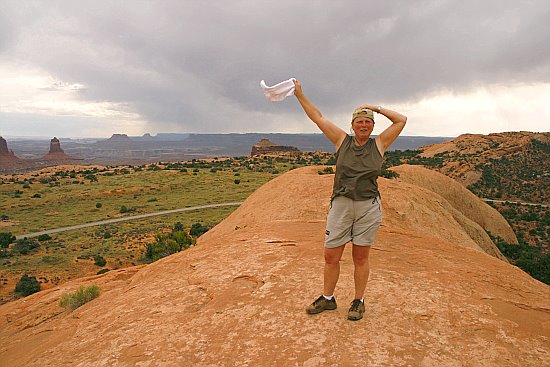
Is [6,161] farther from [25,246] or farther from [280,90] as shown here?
[280,90]

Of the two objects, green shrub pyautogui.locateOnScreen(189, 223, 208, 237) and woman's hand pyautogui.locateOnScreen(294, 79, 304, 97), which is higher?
woman's hand pyautogui.locateOnScreen(294, 79, 304, 97)

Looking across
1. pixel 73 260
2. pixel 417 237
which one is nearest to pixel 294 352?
pixel 417 237

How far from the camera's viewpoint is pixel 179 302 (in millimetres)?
5359

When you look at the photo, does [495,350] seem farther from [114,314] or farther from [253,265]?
[114,314]

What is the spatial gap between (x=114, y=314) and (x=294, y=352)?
302cm

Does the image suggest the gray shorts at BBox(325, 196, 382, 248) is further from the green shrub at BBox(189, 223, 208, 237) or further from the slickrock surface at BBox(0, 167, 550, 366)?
the green shrub at BBox(189, 223, 208, 237)

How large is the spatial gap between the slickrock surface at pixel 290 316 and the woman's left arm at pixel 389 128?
2.14 meters

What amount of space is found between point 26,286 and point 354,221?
17044 mm

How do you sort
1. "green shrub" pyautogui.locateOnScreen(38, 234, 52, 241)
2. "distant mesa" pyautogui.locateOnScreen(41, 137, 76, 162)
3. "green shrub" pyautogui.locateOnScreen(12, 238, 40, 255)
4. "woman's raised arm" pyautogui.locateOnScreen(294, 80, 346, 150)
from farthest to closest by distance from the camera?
"distant mesa" pyautogui.locateOnScreen(41, 137, 76, 162)
"green shrub" pyautogui.locateOnScreen(38, 234, 52, 241)
"green shrub" pyautogui.locateOnScreen(12, 238, 40, 255)
"woman's raised arm" pyautogui.locateOnScreen(294, 80, 346, 150)

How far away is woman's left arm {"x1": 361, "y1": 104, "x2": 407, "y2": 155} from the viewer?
4445 millimetres

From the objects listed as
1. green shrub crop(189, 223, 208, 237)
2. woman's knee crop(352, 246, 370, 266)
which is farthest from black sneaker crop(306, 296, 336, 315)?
green shrub crop(189, 223, 208, 237)

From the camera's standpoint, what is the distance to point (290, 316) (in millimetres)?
4539

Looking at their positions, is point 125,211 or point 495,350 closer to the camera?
point 495,350

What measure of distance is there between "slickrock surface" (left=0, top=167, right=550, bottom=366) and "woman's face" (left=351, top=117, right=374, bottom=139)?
225 centimetres
